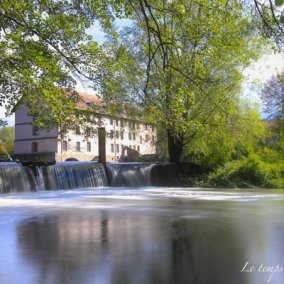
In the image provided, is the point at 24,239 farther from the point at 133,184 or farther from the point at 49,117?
the point at 133,184

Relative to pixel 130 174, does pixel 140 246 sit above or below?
below

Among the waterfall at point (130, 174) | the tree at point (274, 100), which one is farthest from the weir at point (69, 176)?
the tree at point (274, 100)

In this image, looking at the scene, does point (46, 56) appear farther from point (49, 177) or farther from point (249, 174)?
point (249, 174)

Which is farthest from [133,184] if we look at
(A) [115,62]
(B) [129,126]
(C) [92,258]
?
(C) [92,258]

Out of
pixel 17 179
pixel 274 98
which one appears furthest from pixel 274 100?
pixel 17 179

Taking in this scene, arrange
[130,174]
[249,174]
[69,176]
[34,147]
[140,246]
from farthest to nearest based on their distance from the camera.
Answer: [34,147] → [130,174] → [249,174] → [69,176] → [140,246]

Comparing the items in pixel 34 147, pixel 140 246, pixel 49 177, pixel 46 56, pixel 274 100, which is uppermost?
pixel 274 100

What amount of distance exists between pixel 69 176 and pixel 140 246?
52.8 feet

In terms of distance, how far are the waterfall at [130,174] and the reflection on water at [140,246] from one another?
42.6 ft

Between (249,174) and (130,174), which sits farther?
(130,174)

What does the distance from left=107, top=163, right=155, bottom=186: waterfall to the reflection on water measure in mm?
12995

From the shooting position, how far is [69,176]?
22.4 m

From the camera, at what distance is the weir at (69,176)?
20.2 meters

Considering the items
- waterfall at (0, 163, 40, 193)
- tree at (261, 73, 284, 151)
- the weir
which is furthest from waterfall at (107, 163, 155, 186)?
tree at (261, 73, 284, 151)
